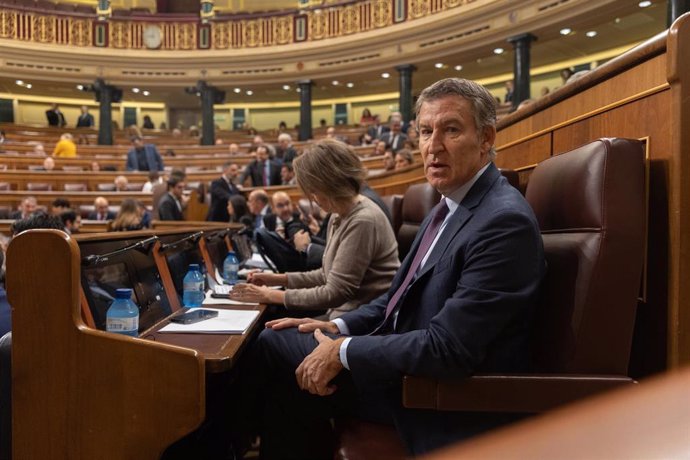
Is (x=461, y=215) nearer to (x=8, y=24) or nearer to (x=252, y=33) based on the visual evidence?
(x=252, y=33)

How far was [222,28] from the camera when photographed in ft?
38.5

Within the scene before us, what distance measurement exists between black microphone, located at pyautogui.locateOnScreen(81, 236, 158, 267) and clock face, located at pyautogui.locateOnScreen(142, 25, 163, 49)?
37.7 feet

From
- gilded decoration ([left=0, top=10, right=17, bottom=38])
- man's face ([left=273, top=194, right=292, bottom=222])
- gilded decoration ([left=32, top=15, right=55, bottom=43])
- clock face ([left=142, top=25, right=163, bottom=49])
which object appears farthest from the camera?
clock face ([left=142, top=25, right=163, bottom=49])

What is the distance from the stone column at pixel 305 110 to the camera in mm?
11516

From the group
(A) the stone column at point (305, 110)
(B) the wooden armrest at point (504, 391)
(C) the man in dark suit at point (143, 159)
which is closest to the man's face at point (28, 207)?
(C) the man in dark suit at point (143, 159)

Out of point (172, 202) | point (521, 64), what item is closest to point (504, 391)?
point (172, 202)

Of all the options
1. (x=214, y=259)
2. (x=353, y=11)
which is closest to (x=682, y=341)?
(x=214, y=259)

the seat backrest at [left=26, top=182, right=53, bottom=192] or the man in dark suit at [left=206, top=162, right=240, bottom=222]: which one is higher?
the seat backrest at [left=26, top=182, right=53, bottom=192]

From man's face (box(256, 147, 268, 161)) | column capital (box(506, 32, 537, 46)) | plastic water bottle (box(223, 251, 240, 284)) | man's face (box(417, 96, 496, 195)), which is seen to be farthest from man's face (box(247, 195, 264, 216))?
column capital (box(506, 32, 537, 46))

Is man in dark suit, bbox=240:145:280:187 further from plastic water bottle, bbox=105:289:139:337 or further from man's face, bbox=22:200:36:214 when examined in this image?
plastic water bottle, bbox=105:289:139:337

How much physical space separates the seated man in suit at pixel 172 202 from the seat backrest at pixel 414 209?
9.18 feet

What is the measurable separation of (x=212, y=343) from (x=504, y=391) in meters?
0.64

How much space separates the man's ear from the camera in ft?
3.88

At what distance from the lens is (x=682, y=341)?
0.90m
